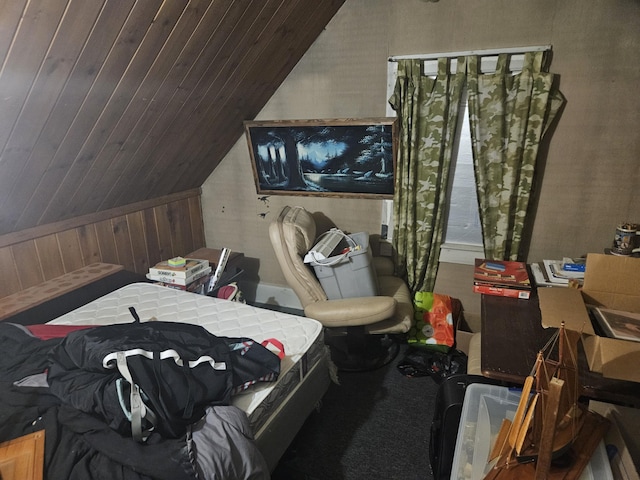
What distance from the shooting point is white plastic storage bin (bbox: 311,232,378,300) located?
230 cm

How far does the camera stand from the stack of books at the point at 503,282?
187cm

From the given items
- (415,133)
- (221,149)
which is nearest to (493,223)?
(415,133)

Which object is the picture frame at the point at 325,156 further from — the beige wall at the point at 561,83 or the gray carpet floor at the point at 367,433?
the gray carpet floor at the point at 367,433

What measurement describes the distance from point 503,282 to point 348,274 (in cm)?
85

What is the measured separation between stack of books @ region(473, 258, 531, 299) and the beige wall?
2.21 ft

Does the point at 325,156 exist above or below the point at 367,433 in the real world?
above

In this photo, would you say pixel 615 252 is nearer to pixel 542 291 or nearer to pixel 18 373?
pixel 542 291

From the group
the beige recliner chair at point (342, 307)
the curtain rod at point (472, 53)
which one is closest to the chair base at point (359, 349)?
the beige recliner chair at point (342, 307)

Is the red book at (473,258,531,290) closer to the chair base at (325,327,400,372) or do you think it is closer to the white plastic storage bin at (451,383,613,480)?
the white plastic storage bin at (451,383,613,480)

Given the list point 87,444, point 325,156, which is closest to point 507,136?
point 325,156

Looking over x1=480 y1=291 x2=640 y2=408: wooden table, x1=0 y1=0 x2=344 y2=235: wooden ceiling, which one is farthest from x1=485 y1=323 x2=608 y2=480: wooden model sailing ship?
x1=0 y1=0 x2=344 y2=235: wooden ceiling

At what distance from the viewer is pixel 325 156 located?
110 inches

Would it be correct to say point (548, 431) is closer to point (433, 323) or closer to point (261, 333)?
point (261, 333)

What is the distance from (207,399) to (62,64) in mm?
1332
